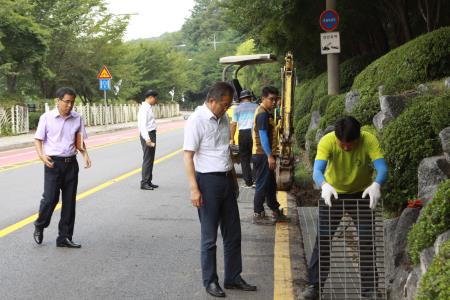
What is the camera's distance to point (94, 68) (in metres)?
46.2

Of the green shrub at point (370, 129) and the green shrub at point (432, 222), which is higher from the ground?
the green shrub at point (370, 129)

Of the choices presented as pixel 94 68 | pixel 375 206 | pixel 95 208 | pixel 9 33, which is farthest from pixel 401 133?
pixel 94 68

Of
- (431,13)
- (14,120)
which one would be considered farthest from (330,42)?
(14,120)

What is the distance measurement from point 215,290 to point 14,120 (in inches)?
1166

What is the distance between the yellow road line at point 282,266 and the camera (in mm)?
6129

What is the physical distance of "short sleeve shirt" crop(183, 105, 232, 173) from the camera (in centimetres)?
600

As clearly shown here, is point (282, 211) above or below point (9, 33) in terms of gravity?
below

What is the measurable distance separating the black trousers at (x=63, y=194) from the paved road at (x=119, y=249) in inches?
11.1

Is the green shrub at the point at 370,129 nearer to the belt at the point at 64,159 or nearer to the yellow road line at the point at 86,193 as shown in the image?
the belt at the point at 64,159

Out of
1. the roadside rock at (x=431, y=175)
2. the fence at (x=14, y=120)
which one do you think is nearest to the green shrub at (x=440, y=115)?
the roadside rock at (x=431, y=175)

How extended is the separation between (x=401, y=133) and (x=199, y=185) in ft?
8.00

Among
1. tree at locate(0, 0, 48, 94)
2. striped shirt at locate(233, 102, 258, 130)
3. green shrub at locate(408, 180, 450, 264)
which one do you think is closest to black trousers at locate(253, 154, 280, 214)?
striped shirt at locate(233, 102, 258, 130)

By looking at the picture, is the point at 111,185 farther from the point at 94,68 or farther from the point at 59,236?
the point at 94,68

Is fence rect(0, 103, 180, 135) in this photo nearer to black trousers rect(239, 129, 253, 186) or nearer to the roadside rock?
black trousers rect(239, 129, 253, 186)
